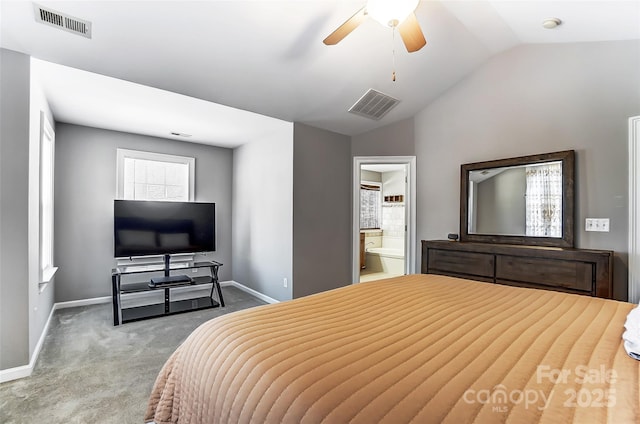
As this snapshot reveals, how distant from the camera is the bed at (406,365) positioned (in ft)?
2.42

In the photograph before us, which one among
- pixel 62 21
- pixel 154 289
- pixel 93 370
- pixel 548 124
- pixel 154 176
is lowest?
pixel 93 370

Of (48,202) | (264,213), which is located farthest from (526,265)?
(48,202)

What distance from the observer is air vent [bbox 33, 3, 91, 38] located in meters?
Answer: 2.03

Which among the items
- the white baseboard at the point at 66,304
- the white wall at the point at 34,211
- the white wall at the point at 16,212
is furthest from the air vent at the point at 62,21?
the white baseboard at the point at 66,304

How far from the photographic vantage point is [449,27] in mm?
2783

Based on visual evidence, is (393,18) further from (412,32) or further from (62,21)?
(62,21)

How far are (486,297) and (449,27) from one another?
239cm

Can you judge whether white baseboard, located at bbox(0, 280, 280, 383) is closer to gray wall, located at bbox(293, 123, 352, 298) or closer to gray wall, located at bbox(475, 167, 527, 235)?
gray wall, located at bbox(293, 123, 352, 298)

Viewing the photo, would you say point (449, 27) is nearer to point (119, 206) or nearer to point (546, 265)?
point (546, 265)

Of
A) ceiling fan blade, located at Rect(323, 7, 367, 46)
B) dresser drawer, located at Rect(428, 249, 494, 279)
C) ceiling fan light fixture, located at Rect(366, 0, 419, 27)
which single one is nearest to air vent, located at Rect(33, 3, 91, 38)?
ceiling fan blade, located at Rect(323, 7, 367, 46)

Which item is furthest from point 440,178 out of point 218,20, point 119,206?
point 119,206

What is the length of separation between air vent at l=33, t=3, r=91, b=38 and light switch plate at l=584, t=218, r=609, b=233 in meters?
4.26

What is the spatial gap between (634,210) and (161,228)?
4.88 metres

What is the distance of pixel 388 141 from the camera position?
4246 mm
